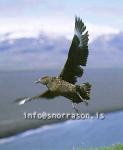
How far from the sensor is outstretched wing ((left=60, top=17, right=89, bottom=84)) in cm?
1054

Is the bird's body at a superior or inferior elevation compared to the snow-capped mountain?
inferior

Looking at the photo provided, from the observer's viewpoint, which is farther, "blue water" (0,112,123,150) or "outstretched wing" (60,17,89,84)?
"blue water" (0,112,123,150)

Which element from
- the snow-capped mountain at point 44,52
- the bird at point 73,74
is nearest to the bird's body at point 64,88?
the bird at point 73,74

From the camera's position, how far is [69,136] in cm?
1077

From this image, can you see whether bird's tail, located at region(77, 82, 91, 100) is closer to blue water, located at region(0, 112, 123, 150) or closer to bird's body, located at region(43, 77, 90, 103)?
bird's body, located at region(43, 77, 90, 103)

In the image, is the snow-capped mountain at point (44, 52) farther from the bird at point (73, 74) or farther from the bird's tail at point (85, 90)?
the bird's tail at point (85, 90)

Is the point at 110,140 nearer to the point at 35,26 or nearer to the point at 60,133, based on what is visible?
the point at 60,133

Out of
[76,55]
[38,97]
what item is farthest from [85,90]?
[38,97]

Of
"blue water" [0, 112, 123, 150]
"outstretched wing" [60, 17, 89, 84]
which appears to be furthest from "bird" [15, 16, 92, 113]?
"blue water" [0, 112, 123, 150]

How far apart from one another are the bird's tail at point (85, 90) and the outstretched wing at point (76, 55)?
0.30ft

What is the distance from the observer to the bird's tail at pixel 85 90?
10.6 metres

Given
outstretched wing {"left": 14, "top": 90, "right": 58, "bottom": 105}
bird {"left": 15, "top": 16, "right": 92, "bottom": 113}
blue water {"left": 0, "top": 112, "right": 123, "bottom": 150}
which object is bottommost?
blue water {"left": 0, "top": 112, "right": 123, "bottom": 150}

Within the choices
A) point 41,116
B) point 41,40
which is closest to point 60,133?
point 41,116

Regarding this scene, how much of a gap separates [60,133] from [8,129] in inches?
20.7
